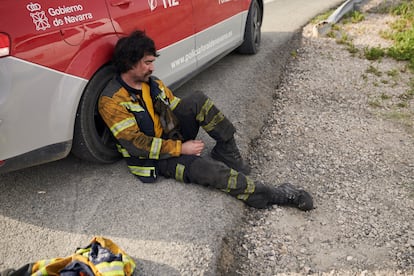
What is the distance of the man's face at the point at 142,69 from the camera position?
2969mm

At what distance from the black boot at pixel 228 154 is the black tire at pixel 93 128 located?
86 cm

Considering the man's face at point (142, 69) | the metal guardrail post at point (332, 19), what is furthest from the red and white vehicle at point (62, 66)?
the metal guardrail post at point (332, 19)

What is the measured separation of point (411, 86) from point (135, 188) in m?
4.19

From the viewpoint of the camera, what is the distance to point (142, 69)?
3.00m

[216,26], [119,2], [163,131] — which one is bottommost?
[163,131]

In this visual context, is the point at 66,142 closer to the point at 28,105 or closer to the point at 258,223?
the point at 28,105

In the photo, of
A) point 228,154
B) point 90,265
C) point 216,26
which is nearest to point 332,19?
point 216,26

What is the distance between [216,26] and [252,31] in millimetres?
1347

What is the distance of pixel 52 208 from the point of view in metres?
2.96

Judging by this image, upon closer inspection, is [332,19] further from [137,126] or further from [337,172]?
[137,126]

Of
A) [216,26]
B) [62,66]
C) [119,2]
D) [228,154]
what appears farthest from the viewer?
[216,26]

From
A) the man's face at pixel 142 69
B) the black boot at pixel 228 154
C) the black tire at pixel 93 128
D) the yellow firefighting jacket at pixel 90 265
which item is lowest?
the black boot at pixel 228 154

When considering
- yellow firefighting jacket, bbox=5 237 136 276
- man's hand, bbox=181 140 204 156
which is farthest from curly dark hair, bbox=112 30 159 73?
yellow firefighting jacket, bbox=5 237 136 276

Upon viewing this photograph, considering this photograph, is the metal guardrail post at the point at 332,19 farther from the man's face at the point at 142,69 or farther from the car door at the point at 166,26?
the man's face at the point at 142,69
